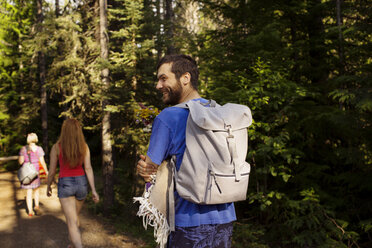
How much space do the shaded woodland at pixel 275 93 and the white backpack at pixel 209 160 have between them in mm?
4345

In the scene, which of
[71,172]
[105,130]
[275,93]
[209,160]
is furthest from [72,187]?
[105,130]

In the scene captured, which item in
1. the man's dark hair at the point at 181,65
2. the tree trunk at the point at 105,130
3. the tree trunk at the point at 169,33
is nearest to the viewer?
the man's dark hair at the point at 181,65

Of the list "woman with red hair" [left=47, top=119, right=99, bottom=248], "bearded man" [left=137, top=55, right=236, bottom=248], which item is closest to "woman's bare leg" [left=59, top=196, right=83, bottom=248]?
"woman with red hair" [left=47, top=119, right=99, bottom=248]

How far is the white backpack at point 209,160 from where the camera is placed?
1962mm

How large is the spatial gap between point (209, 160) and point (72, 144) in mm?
3876

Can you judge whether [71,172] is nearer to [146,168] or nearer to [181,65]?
[146,168]

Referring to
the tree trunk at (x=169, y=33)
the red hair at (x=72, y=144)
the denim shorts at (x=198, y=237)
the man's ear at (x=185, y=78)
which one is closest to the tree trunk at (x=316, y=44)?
the tree trunk at (x=169, y=33)

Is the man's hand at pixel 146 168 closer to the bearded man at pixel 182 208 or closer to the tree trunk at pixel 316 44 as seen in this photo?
the bearded man at pixel 182 208

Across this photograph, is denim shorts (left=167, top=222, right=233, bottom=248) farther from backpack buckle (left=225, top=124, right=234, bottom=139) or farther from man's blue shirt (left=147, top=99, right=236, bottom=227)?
backpack buckle (left=225, top=124, right=234, bottom=139)

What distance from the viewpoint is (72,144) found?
17.1 feet

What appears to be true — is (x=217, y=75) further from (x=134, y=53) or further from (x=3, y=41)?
(x=3, y=41)

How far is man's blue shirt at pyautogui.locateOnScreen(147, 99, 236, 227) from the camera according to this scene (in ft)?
6.70

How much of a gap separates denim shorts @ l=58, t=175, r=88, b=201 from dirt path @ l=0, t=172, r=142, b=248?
253 cm

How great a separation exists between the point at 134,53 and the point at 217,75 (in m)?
3.01
